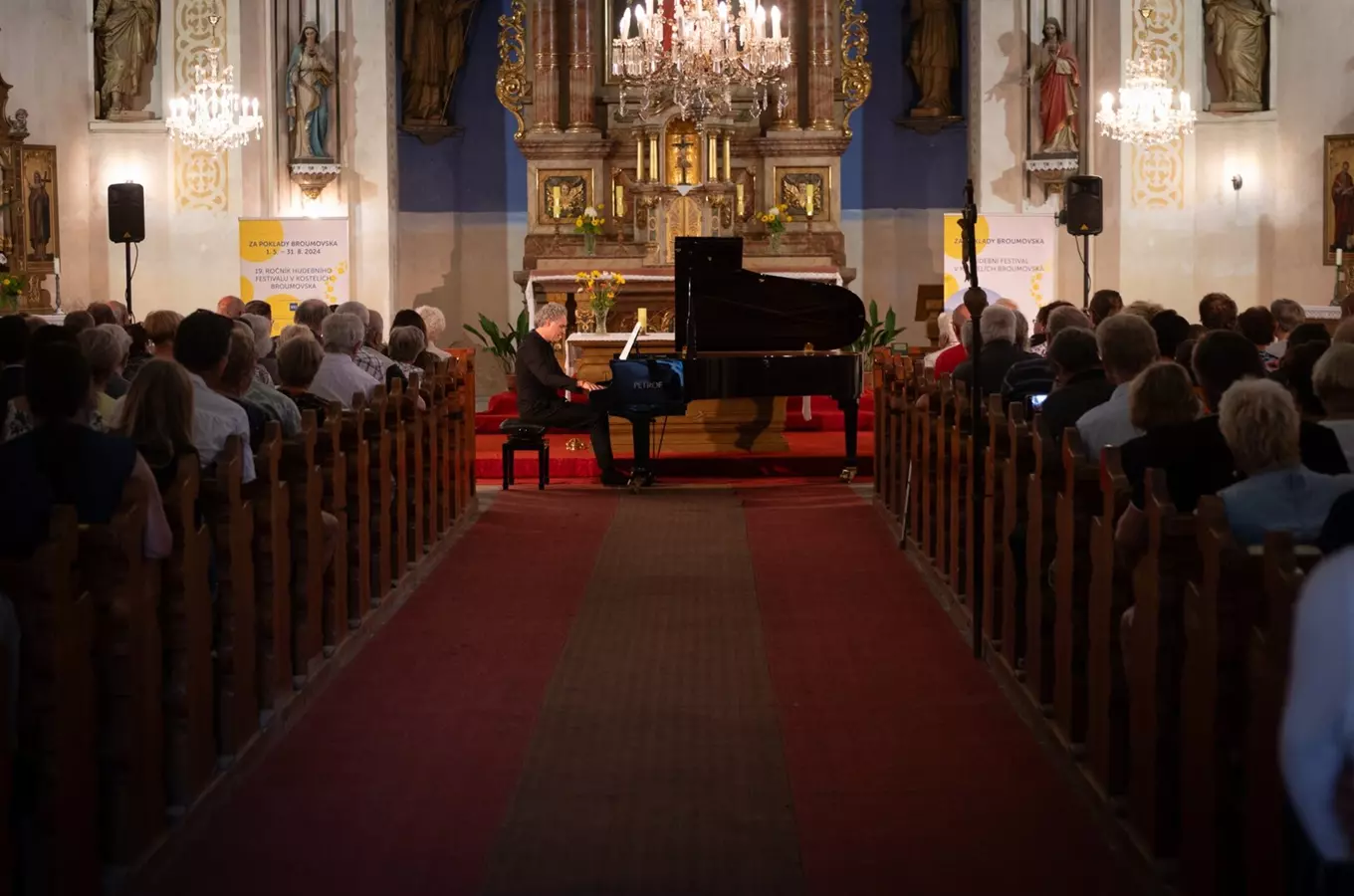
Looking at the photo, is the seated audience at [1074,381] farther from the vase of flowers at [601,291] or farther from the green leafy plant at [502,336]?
the green leafy plant at [502,336]

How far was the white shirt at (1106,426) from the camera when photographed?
528cm

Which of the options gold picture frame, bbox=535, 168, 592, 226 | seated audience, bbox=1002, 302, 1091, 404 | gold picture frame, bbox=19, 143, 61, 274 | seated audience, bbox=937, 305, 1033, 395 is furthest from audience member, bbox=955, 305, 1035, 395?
gold picture frame, bbox=19, 143, 61, 274

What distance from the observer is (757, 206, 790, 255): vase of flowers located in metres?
15.5

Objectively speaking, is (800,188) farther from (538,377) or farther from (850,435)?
(538,377)

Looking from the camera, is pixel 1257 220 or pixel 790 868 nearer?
pixel 790 868

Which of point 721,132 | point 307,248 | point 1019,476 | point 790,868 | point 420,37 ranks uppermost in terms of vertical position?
point 420,37

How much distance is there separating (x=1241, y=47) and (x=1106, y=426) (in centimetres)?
1070

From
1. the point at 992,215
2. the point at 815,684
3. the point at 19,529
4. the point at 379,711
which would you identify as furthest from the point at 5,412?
the point at 992,215

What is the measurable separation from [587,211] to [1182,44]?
5270mm

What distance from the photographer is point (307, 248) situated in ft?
48.2

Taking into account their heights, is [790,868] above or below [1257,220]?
below

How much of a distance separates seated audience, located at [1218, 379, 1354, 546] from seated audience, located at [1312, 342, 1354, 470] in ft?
2.55

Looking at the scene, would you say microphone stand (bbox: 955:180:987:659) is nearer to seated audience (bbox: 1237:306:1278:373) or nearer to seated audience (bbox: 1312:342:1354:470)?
seated audience (bbox: 1312:342:1354:470)

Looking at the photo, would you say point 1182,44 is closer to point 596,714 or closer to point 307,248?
point 307,248
